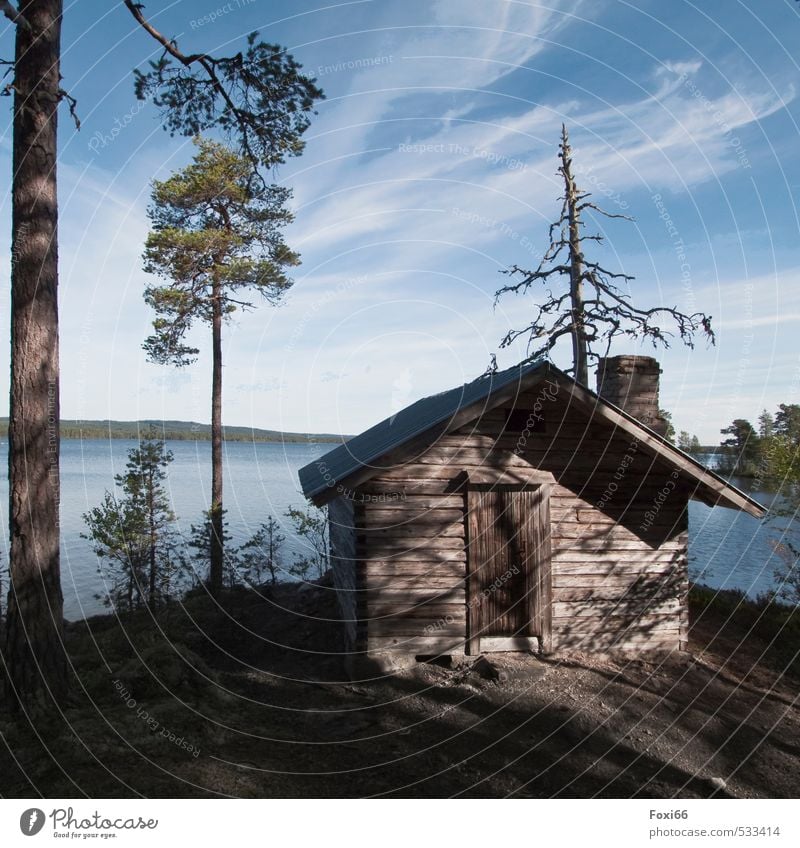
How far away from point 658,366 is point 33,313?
35.7ft

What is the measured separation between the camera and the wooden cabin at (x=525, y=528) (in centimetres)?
1034

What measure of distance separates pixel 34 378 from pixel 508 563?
7992mm

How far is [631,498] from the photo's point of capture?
1109cm

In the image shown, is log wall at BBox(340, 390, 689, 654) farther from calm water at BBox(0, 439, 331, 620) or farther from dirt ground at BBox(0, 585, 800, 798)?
calm water at BBox(0, 439, 331, 620)

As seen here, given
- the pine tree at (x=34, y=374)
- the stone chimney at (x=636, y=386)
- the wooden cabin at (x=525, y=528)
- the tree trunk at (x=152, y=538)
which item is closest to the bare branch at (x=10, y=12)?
the pine tree at (x=34, y=374)

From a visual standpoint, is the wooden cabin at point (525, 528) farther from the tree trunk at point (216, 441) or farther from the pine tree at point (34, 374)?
the tree trunk at point (216, 441)

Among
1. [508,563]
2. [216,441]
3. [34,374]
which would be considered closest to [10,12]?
[34,374]

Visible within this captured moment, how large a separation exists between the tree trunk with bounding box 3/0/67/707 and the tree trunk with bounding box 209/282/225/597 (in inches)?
387

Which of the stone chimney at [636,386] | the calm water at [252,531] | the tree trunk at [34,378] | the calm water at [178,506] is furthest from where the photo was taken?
the calm water at [178,506]

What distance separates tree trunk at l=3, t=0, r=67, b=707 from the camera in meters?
7.87

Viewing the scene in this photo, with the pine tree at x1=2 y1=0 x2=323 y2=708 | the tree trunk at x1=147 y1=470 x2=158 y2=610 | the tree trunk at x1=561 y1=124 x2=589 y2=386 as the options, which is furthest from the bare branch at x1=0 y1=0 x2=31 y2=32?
the tree trunk at x1=561 y1=124 x2=589 y2=386

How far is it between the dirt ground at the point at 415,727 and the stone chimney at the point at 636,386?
464cm

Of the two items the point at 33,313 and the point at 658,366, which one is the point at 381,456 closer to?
the point at 33,313

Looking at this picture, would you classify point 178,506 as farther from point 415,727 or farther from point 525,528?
point 415,727
